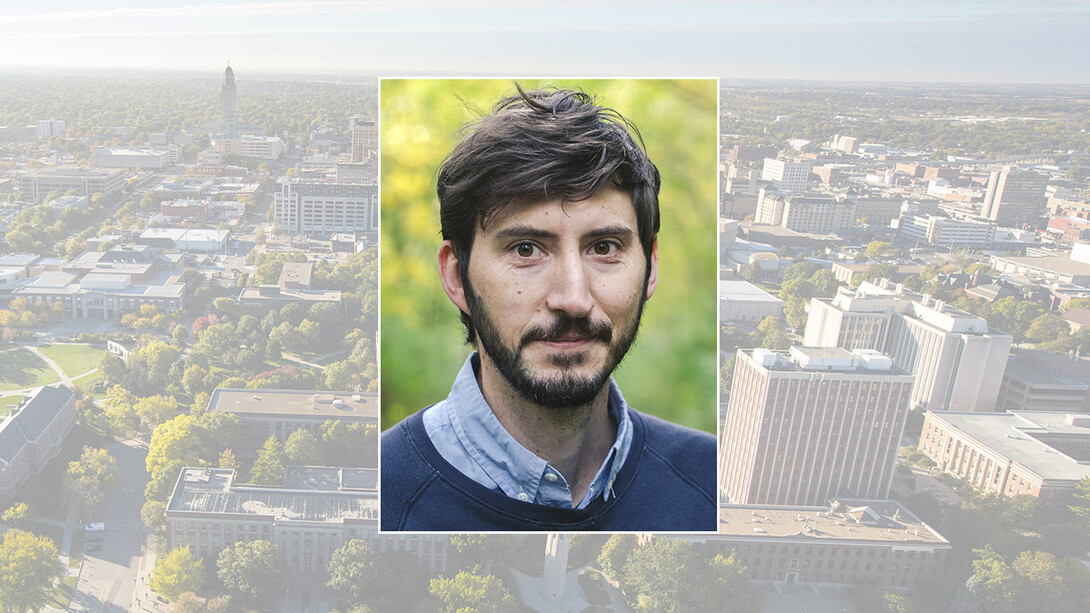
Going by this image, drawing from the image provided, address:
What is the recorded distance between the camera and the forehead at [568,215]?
1.76 meters

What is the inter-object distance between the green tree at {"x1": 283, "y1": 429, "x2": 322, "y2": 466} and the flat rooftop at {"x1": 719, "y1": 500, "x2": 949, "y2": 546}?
3.21 metres

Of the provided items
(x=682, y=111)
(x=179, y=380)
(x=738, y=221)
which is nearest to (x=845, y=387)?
(x=738, y=221)

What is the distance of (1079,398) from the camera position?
23.0 feet

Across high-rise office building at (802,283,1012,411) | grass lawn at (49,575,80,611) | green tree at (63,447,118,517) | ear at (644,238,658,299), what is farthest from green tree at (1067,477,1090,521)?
grass lawn at (49,575,80,611)

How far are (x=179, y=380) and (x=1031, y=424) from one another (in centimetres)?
709

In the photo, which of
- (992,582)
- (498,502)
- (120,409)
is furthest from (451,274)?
(992,582)

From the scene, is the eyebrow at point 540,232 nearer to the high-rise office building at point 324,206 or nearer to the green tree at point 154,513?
the high-rise office building at point 324,206

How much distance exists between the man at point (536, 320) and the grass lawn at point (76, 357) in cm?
616

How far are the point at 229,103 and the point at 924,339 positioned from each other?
627 centimetres

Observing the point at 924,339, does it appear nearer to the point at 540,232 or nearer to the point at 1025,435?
the point at 1025,435

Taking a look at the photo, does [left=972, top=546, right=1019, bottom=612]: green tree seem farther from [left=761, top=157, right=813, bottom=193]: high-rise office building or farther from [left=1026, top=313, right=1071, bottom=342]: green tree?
[left=761, top=157, right=813, bottom=193]: high-rise office building

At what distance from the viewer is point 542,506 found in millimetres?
2082

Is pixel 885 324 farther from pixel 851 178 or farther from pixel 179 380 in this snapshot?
pixel 179 380

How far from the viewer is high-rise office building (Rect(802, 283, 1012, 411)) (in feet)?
20.2
